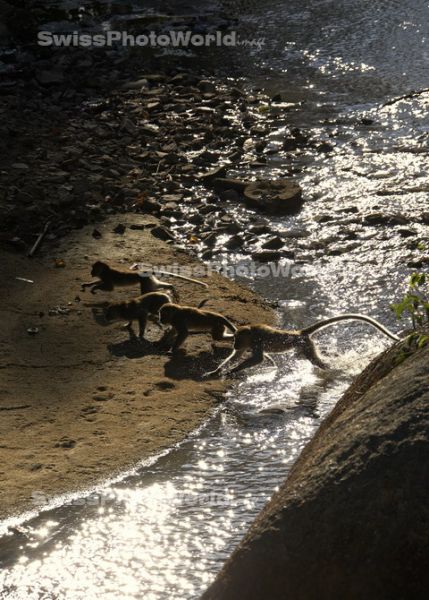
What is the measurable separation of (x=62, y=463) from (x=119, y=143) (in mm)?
6711

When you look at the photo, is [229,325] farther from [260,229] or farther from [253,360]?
[260,229]

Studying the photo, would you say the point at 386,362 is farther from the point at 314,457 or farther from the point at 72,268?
the point at 72,268

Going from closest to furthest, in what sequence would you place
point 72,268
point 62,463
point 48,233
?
point 62,463 → point 72,268 → point 48,233

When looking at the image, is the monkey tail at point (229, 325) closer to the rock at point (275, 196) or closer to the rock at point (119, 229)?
the rock at point (119, 229)

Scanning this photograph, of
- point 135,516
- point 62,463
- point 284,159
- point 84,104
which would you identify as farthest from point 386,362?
point 84,104

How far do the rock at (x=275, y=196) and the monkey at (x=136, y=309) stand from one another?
2759 millimetres

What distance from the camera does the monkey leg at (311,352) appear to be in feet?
26.7

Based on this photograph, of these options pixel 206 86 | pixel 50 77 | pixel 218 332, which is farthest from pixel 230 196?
pixel 50 77

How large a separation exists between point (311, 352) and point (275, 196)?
3.53 metres

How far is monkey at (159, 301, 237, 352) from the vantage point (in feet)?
27.5

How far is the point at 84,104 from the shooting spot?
47.8ft

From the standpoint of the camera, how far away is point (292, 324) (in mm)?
8906

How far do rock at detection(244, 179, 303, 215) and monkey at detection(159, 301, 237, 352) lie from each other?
2.98 meters

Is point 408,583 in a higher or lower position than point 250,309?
higher
